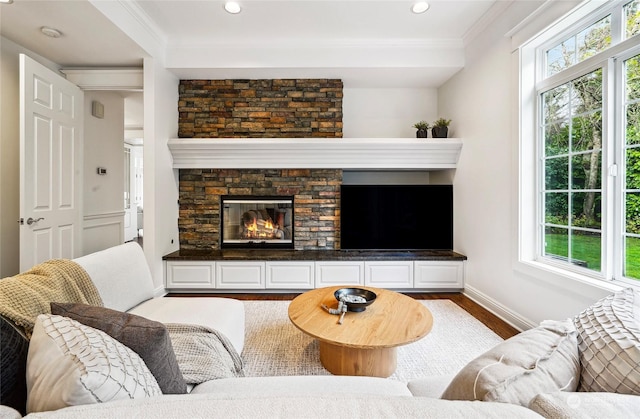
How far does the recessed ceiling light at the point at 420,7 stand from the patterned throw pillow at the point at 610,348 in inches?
102

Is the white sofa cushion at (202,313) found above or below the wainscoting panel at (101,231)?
below

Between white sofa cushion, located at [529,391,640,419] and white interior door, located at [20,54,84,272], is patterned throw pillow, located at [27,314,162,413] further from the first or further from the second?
white interior door, located at [20,54,84,272]

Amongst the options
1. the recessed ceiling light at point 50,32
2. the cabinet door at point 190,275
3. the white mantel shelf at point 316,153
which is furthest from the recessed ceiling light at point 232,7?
the cabinet door at point 190,275

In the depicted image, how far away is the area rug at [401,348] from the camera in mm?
1771

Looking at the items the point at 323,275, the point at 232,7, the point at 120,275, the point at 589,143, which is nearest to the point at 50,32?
the point at 232,7

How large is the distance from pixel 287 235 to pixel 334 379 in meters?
2.57

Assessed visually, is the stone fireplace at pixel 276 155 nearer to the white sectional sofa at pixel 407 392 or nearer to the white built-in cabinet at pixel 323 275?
the white built-in cabinet at pixel 323 275

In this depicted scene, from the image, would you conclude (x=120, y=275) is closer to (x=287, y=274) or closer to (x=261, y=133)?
(x=287, y=274)

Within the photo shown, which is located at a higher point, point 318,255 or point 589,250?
point 589,250

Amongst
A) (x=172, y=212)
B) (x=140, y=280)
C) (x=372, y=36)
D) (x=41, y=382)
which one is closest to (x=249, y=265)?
(x=172, y=212)

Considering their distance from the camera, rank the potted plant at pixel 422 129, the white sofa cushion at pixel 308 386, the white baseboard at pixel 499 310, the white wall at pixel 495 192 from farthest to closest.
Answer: the potted plant at pixel 422 129 < the white baseboard at pixel 499 310 < the white wall at pixel 495 192 < the white sofa cushion at pixel 308 386

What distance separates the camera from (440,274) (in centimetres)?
313

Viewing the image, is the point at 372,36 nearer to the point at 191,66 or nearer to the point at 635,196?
the point at 191,66

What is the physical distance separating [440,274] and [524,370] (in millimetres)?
2633
